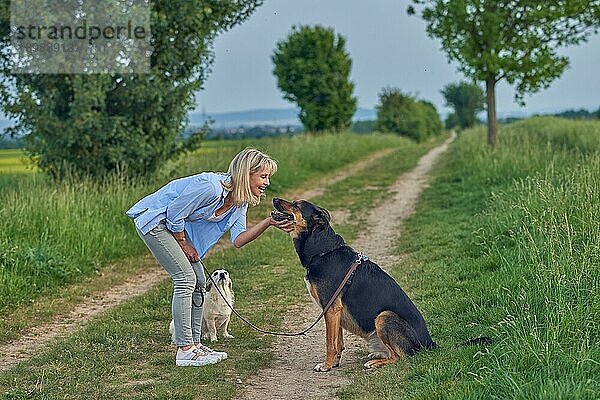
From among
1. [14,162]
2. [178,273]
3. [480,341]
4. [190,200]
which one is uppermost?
[190,200]

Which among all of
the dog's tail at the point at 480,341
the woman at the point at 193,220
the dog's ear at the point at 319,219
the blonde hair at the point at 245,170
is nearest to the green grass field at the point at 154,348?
the woman at the point at 193,220

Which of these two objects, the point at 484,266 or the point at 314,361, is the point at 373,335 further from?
the point at 484,266

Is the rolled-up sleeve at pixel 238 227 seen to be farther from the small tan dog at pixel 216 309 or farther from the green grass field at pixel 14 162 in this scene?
the green grass field at pixel 14 162

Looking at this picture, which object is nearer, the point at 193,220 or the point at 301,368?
the point at 301,368

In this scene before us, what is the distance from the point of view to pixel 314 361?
7062 millimetres

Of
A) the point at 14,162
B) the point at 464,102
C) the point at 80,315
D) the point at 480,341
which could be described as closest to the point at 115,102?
the point at 14,162

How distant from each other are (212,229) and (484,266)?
390 cm

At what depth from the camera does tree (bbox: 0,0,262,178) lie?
50.9 feet

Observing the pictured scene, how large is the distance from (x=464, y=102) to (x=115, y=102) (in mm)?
76057

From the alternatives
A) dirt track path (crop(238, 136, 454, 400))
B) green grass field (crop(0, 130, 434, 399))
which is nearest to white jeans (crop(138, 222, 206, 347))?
green grass field (crop(0, 130, 434, 399))

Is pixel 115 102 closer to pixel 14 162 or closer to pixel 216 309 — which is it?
pixel 14 162

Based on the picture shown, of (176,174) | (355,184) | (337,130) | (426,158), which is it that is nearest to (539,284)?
(176,174)

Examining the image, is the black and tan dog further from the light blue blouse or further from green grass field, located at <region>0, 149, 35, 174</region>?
green grass field, located at <region>0, 149, 35, 174</region>

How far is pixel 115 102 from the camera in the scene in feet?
53.5
